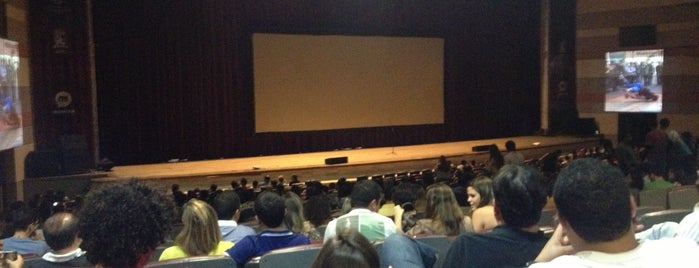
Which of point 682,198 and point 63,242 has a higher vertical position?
point 63,242

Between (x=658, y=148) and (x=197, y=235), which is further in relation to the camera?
(x=658, y=148)

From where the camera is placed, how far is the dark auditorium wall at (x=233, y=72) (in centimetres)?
1253

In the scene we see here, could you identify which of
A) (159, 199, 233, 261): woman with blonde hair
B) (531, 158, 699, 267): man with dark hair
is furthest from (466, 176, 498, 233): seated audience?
(531, 158, 699, 267): man with dark hair

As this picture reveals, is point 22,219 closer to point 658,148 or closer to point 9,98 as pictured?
point 9,98

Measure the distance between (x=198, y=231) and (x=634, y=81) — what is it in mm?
13288

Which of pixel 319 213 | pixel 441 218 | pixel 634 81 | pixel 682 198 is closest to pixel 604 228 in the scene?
pixel 441 218

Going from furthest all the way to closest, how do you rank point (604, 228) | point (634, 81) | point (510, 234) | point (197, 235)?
1. point (634, 81)
2. point (197, 235)
3. point (510, 234)
4. point (604, 228)

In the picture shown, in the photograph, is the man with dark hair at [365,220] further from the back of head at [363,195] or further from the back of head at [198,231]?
the back of head at [198,231]

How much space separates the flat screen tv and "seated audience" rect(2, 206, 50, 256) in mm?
12823

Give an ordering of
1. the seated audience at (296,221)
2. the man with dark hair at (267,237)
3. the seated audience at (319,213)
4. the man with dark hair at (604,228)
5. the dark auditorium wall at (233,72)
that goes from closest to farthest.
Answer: the man with dark hair at (604,228) < the man with dark hair at (267,237) < the seated audience at (296,221) < the seated audience at (319,213) < the dark auditorium wall at (233,72)

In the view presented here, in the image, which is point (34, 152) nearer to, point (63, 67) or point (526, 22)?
point (63, 67)

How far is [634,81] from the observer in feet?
48.3

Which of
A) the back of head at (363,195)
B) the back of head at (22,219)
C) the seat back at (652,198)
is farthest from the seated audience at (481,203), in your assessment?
the back of head at (22,219)

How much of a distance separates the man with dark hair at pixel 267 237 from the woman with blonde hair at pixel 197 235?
14cm
